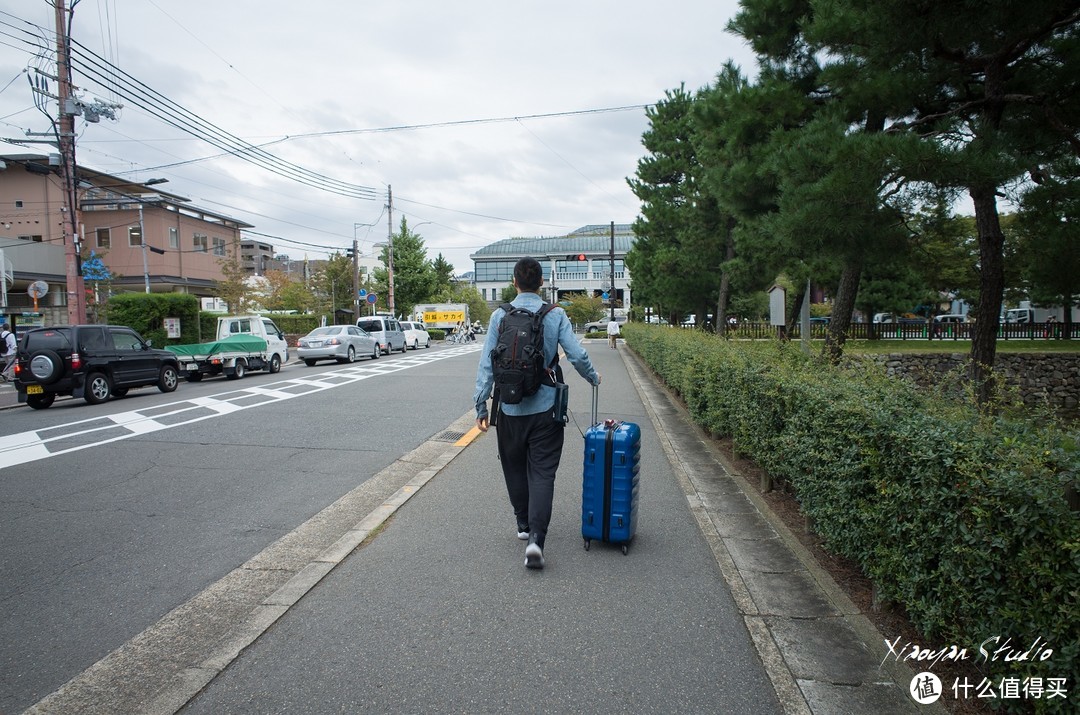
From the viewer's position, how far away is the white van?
29781 mm

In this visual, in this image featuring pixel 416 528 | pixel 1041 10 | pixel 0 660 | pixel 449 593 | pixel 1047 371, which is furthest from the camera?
pixel 1047 371

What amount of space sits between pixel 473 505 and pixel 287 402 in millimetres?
8206

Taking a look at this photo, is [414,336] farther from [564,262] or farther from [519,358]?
[564,262]

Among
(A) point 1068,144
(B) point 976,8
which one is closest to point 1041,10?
(B) point 976,8

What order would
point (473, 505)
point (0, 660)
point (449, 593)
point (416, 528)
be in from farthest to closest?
point (473, 505) → point (416, 528) → point (449, 593) → point (0, 660)

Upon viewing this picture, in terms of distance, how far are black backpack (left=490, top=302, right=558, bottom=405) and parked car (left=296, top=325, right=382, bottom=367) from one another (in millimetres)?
20816

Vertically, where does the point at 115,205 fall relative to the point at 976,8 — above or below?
above

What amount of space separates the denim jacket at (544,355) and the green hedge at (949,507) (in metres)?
1.52

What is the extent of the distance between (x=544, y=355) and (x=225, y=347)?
16531 millimetres

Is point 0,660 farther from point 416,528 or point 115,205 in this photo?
point 115,205

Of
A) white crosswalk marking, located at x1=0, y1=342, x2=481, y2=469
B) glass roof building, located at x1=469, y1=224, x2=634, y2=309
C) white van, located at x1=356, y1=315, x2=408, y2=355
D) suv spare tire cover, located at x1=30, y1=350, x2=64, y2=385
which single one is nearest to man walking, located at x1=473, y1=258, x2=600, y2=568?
white crosswalk marking, located at x1=0, y1=342, x2=481, y2=469

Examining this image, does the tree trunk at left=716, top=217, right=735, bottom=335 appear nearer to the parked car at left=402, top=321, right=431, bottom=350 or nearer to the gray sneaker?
the gray sneaker

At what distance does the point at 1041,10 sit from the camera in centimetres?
666

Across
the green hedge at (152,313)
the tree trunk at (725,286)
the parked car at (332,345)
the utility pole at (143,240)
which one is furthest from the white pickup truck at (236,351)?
the utility pole at (143,240)
